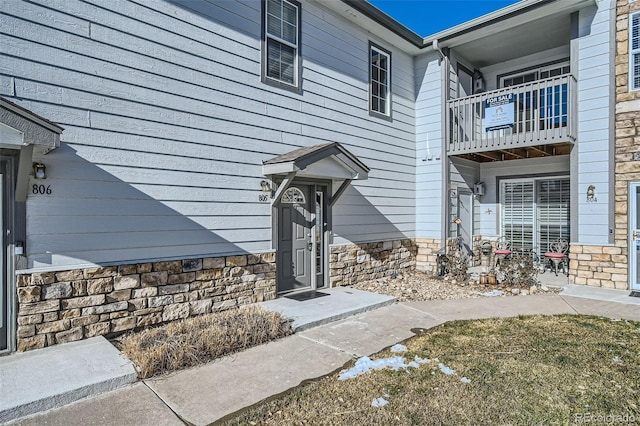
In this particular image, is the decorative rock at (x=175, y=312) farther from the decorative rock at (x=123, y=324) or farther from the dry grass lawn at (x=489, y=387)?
the dry grass lawn at (x=489, y=387)

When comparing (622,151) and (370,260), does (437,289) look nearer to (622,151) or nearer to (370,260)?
(370,260)

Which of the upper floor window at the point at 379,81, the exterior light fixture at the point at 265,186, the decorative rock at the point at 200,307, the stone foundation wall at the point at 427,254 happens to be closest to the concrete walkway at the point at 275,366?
the decorative rock at the point at 200,307

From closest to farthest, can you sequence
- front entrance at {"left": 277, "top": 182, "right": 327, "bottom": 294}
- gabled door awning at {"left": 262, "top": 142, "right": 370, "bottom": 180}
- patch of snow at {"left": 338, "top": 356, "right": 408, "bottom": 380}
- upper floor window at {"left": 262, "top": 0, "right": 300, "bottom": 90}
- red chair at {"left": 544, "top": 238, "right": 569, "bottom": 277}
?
patch of snow at {"left": 338, "top": 356, "right": 408, "bottom": 380} < gabled door awning at {"left": 262, "top": 142, "right": 370, "bottom": 180} < upper floor window at {"left": 262, "top": 0, "right": 300, "bottom": 90} < front entrance at {"left": 277, "top": 182, "right": 327, "bottom": 294} < red chair at {"left": 544, "top": 238, "right": 569, "bottom": 277}

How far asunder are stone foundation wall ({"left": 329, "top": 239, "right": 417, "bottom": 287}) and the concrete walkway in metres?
1.53

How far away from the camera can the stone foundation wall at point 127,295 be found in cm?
414

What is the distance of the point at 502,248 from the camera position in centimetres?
1043

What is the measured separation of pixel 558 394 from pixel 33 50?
6.30 metres

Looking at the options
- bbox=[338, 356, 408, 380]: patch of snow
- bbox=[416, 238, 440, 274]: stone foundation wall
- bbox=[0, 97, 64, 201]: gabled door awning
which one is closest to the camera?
bbox=[0, 97, 64, 201]: gabled door awning

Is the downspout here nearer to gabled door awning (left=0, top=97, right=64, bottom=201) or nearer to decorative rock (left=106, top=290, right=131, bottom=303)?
decorative rock (left=106, top=290, right=131, bottom=303)

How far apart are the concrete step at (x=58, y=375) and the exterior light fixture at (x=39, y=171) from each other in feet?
6.14

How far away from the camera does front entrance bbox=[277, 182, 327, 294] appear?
6.86 metres

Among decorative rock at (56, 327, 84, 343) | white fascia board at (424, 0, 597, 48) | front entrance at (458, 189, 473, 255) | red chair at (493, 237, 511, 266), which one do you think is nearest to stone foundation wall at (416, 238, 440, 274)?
front entrance at (458, 189, 473, 255)

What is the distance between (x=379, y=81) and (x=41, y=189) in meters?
7.10

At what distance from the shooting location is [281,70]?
268 inches
